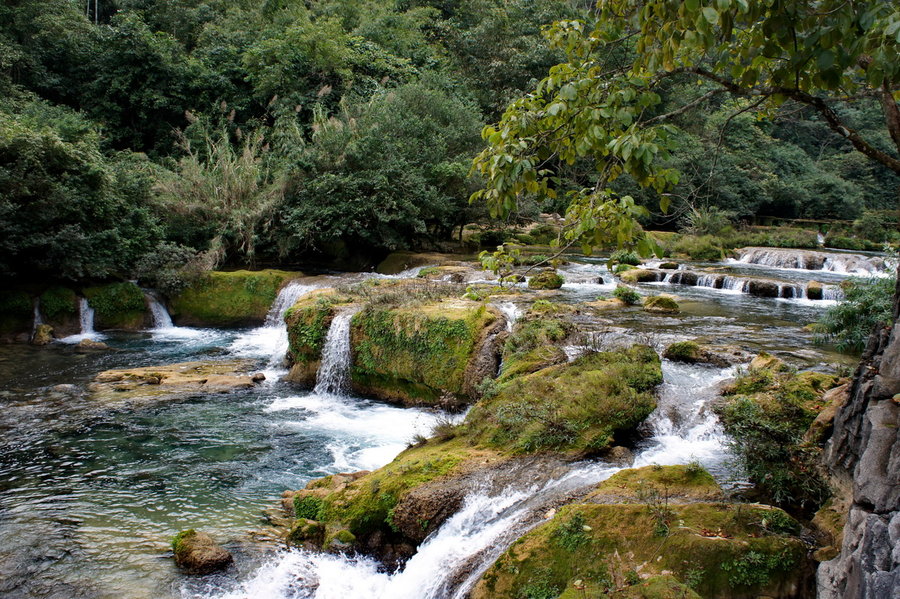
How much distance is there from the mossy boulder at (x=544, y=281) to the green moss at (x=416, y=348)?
19.6 ft

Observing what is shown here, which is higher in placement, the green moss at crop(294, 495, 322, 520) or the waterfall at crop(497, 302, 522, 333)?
the waterfall at crop(497, 302, 522, 333)

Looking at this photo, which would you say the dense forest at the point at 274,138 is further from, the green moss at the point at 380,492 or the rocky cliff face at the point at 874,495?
the green moss at the point at 380,492

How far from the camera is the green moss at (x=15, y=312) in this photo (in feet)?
47.1

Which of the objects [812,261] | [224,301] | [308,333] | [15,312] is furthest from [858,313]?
[15,312]

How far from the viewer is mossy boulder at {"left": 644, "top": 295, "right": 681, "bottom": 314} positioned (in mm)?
14180

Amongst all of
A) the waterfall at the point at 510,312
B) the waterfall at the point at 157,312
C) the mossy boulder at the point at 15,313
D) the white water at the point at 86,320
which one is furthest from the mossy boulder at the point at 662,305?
the mossy boulder at the point at 15,313

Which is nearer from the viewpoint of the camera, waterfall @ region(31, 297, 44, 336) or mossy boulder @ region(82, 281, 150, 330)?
waterfall @ region(31, 297, 44, 336)

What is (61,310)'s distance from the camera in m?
14.9

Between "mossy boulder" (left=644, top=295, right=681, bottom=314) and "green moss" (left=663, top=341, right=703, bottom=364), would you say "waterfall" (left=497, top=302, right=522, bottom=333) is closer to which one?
"green moss" (left=663, top=341, right=703, bottom=364)

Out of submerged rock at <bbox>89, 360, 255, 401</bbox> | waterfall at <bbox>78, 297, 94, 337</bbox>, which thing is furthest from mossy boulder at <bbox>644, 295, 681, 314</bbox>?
waterfall at <bbox>78, 297, 94, 337</bbox>

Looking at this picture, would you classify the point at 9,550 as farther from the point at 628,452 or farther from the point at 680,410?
the point at 680,410

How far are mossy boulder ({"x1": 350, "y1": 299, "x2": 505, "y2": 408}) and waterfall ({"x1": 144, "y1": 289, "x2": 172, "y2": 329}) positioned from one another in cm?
793

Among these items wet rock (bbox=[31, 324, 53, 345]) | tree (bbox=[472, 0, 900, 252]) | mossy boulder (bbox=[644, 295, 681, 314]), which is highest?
tree (bbox=[472, 0, 900, 252])

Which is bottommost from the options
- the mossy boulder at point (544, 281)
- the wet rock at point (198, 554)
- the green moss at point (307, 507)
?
the wet rock at point (198, 554)
